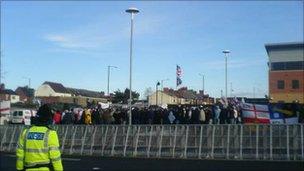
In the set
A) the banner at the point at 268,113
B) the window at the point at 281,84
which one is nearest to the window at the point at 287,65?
the window at the point at 281,84

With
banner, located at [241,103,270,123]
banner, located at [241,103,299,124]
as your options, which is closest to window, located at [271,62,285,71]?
banner, located at [241,103,299,124]

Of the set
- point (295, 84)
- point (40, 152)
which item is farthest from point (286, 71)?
point (40, 152)

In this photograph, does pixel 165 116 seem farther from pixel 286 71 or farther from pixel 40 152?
pixel 286 71

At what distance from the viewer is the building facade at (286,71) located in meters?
91.4

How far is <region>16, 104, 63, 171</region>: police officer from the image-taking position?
24.9ft

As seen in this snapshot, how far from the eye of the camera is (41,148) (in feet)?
25.0

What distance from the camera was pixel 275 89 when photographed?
306 ft

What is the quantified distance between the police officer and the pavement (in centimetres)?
1034

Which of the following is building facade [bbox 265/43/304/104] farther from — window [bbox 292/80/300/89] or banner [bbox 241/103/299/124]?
banner [bbox 241/103/299/124]

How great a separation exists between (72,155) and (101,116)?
20.8 ft

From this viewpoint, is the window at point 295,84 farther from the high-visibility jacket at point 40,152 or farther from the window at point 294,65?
the high-visibility jacket at point 40,152

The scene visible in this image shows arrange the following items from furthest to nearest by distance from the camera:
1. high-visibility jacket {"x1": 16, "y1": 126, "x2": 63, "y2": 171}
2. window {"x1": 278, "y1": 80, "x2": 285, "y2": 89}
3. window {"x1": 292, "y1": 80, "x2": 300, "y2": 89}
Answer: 1. window {"x1": 278, "y1": 80, "x2": 285, "y2": 89}
2. window {"x1": 292, "y1": 80, "x2": 300, "y2": 89}
3. high-visibility jacket {"x1": 16, "y1": 126, "x2": 63, "y2": 171}

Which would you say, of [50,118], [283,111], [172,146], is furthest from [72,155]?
[50,118]

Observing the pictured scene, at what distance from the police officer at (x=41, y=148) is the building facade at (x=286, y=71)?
85656 millimetres
